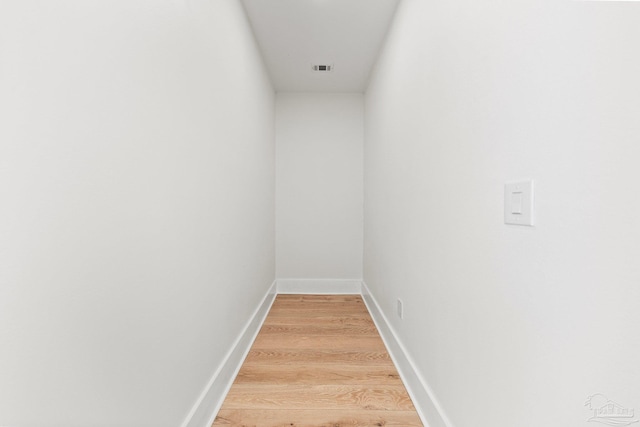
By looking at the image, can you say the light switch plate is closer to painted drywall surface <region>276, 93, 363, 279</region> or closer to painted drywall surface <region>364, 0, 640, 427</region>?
painted drywall surface <region>364, 0, 640, 427</region>

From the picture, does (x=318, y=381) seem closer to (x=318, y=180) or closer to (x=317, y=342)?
(x=317, y=342)

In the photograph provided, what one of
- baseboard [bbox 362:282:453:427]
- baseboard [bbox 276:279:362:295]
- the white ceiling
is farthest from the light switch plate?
baseboard [bbox 276:279:362:295]

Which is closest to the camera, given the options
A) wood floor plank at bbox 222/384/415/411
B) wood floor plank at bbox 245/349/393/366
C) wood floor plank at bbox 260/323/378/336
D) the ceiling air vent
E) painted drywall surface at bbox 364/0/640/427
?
painted drywall surface at bbox 364/0/640/427

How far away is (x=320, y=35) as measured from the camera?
8.77ft

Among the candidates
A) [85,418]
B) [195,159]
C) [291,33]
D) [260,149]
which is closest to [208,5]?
[195,159]

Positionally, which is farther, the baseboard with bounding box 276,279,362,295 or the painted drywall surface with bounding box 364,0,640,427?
the baseboard with bounding box 276,279,362,295

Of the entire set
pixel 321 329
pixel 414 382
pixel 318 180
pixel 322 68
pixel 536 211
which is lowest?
pixel 321 329

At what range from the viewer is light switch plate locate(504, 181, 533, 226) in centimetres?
80

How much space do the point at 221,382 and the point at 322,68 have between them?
2.89 m

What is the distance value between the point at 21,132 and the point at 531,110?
3.63 ft

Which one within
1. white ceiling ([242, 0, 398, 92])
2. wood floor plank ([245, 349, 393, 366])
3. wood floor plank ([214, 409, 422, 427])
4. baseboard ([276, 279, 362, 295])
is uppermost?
white ceiling ([242, 0, 398, 92])

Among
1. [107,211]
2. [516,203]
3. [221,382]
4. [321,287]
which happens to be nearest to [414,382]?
[221,382]

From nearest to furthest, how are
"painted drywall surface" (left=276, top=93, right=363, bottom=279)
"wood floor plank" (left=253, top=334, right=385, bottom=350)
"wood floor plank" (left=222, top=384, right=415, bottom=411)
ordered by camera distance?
"wood floor plank" (left=222, top=384, right=415, bottom=411) < "wood floor plank" (left=253, top=334, right=385, bottom=350) < "painted drywall surface" (left=276, top=93, right=363, bottom=279)

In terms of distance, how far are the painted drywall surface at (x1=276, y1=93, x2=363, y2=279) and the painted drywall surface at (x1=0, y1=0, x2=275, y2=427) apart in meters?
2.30
